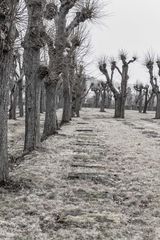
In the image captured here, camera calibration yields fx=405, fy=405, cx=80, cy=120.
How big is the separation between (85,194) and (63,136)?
10711mm

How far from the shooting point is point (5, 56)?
8008mm

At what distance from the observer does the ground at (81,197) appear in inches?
234

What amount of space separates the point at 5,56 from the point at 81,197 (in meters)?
3.13

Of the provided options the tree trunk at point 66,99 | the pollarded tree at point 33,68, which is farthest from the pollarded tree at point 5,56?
the tree trunk at point 66,99

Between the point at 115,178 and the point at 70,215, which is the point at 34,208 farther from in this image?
the point at 115,178

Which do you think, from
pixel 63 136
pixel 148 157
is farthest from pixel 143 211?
pixel 63 136

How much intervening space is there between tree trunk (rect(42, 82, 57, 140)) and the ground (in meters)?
6.10

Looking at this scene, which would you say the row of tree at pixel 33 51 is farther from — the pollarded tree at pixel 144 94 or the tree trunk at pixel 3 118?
the pollarded tree at pixel 144 94

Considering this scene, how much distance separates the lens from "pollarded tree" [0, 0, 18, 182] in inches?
300

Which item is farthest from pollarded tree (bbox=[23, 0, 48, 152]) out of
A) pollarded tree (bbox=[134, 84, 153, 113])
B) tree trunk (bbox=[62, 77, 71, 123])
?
pollarded tree (bbox=[134, 84, 153, 113])

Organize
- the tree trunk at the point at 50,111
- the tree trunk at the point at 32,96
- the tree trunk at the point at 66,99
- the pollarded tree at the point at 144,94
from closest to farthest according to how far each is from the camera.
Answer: the tree trunk at the point at 32,96, the tree trunk at the point at 50,111, the tree trunk at the point at 66,99, the pollarded tree at the point at 144,94

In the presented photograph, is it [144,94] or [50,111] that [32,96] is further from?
[144,94]

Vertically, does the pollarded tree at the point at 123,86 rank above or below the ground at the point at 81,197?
above

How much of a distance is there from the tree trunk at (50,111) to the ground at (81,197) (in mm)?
6100
